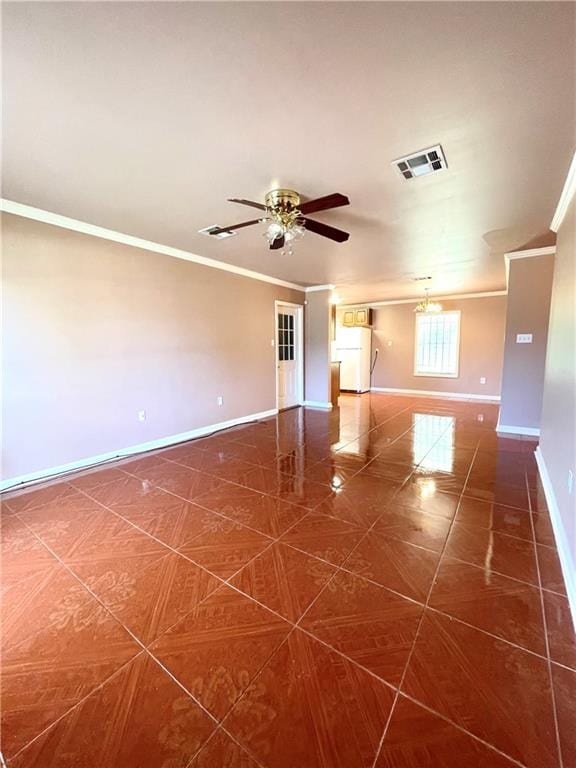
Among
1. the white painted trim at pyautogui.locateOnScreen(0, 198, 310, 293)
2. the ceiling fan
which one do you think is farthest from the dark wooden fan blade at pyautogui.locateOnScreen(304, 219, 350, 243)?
the white painted trim at pyautogui.locateOnScreen(0, 198, 310, 293)

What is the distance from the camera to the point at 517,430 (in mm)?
4469

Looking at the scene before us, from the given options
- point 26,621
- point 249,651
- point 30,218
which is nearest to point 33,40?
point 30,218

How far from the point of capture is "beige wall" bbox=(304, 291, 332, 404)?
6.37 metres

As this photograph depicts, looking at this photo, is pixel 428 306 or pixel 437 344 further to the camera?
pixel 437 344

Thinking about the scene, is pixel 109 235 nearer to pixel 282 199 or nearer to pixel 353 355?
pixel 282 199

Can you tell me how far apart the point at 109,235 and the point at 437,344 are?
7.22 metres

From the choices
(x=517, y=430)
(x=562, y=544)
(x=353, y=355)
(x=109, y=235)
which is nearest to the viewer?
(x=562, y=544)

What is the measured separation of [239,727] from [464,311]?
26.8 feet

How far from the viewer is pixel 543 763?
957mm

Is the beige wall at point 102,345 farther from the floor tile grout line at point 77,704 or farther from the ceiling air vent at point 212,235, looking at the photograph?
the floor tile grout line at point 77,704

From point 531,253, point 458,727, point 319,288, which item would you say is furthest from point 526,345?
point 458,727

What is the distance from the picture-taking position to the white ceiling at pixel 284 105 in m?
1.23

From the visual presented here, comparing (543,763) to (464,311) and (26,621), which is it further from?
(464,311)

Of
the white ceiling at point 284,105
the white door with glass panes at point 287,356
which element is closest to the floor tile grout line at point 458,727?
the white ceiling at point 284,105
